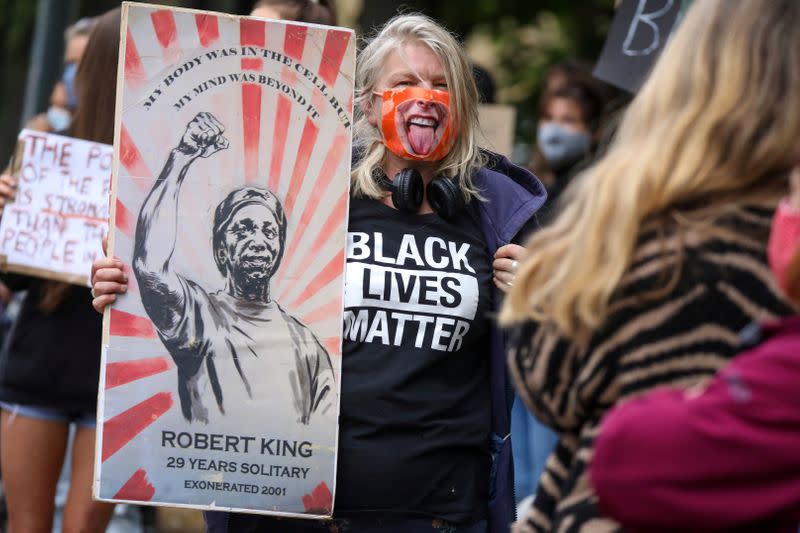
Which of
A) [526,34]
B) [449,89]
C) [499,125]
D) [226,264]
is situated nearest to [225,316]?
[226,264]

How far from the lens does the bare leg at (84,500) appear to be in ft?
13.7

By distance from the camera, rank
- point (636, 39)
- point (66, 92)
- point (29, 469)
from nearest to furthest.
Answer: point (29, 469) < point (636, 39) < point (66, 92)

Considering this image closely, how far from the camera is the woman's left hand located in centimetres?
311

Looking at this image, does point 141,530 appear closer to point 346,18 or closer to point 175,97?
point 175,97

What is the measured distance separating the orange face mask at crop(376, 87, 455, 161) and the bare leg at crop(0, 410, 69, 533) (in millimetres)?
1735

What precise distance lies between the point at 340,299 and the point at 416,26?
2.62 ft

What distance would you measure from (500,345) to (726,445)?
152 cm

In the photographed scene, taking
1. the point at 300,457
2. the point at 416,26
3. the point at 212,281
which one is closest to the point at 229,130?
the point at 212,281

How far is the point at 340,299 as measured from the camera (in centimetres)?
303

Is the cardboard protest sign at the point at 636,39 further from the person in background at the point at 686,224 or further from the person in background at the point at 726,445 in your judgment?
the person in background at the point at 726,445

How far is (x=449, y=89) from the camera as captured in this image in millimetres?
3283

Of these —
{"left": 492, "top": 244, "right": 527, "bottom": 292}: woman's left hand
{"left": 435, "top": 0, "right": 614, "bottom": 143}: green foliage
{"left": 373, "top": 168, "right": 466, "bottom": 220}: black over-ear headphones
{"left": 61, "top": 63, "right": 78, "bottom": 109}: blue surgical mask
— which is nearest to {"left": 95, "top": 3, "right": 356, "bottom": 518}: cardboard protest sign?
{"left": 373, "top": 168, "right": 466, "bottom": 220}: black over-ear headphones

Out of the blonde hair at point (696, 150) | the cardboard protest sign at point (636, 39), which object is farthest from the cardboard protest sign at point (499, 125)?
the blonde hair at point (696, 150)

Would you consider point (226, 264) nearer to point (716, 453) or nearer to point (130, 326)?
point (130, 326)
